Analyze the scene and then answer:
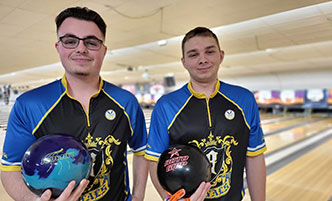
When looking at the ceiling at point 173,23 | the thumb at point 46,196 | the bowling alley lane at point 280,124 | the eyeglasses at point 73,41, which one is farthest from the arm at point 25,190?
the bowling alley lane at point 280,124

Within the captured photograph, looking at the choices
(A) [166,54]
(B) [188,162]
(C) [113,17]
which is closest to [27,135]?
(B) [188,162]

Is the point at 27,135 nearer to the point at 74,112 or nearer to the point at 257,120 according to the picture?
the point at 74,112

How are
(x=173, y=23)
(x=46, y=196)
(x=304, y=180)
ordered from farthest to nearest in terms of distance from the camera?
(x=173, y=23) → (x=304, y=180) → (x=46, y=196)

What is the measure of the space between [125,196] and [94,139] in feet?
1.15

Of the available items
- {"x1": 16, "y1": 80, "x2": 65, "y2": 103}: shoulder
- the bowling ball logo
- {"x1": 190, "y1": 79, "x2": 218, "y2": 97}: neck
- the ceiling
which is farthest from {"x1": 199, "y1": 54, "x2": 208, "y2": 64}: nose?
the ceiling

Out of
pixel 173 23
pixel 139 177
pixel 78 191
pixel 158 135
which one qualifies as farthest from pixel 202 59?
pixel 173 23

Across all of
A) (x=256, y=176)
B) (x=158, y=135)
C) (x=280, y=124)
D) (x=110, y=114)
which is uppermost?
(x=110, y=114)

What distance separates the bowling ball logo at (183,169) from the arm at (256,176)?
403 mm

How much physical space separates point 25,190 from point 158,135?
1.98 ft

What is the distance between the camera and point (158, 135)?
48.3 inches

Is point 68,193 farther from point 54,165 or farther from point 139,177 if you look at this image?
point 139,177

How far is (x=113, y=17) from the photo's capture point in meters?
3.52

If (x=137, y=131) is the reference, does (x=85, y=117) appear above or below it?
above

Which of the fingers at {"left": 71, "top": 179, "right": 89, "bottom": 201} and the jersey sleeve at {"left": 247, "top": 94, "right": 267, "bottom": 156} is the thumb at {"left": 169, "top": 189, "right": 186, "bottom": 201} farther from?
the jersey sleeve at {"left": 247, "top": 94, "right": 267, "bottom": 156}
